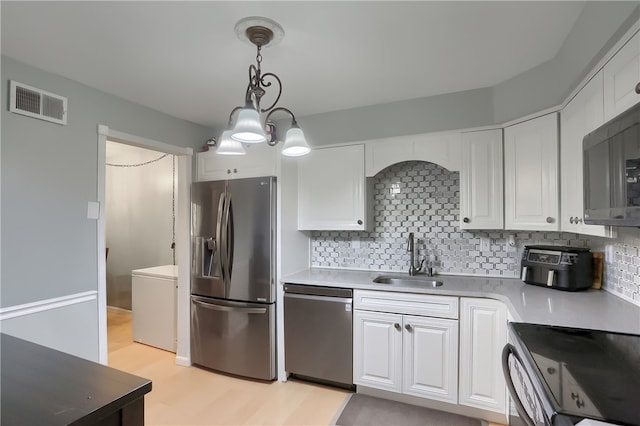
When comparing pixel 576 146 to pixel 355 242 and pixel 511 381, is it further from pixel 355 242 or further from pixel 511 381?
pixel 355 242

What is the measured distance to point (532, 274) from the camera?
2291 mm

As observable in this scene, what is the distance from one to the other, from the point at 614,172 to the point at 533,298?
100cm

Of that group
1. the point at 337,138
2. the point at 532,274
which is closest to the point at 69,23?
the point at 337,138

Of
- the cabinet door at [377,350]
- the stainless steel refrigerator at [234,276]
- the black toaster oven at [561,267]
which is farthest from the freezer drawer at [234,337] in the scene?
the black toaster oven at [561,267]

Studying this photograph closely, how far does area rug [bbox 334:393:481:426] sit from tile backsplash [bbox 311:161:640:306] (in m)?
1.09

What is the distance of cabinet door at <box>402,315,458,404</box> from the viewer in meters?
2.26

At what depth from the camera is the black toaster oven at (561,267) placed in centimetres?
206

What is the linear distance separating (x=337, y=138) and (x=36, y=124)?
7.36 feet

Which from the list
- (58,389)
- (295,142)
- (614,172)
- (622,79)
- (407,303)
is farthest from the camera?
(407,303)

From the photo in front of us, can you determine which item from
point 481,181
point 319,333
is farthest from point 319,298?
point 481,181

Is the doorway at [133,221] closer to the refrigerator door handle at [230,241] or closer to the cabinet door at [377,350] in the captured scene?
the refrigerator door handle at [230,241]

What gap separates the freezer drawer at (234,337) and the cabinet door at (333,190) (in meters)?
0.91

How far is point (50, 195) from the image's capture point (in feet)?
7.12

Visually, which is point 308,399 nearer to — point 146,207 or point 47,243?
point 47,243
